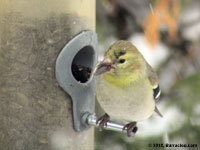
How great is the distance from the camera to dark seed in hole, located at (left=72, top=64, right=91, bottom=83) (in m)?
3.13

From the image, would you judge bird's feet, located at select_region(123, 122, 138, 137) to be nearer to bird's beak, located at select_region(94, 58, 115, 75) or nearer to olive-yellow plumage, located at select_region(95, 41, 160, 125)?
olive-yellow plumage, located at select_region(95, 41, 160, 125)

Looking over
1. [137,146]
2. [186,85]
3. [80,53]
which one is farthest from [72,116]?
[186,85]

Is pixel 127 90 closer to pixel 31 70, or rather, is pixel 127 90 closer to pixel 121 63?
pixel 121 63

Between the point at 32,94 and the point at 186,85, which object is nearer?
the point at 32,94

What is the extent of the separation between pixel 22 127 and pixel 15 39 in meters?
0.56

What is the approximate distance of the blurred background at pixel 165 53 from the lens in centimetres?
405

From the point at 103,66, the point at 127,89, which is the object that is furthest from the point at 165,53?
the point at 103,66

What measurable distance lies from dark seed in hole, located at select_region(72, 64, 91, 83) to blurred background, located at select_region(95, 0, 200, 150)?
109 cm

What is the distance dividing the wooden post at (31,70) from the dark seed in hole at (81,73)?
17cm

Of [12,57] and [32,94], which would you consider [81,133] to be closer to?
[32,94]

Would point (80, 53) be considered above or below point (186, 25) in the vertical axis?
above

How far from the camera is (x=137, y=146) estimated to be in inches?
159

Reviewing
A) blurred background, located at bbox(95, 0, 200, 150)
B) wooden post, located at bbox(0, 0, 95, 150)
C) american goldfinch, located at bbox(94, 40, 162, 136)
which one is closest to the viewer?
wooden post, located at bbox(0, 0, 95, 150)

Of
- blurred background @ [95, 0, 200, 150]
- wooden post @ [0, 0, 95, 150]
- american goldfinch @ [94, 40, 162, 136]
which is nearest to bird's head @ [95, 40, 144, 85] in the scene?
american goldfinch @ [94, 40, 162, 136]
